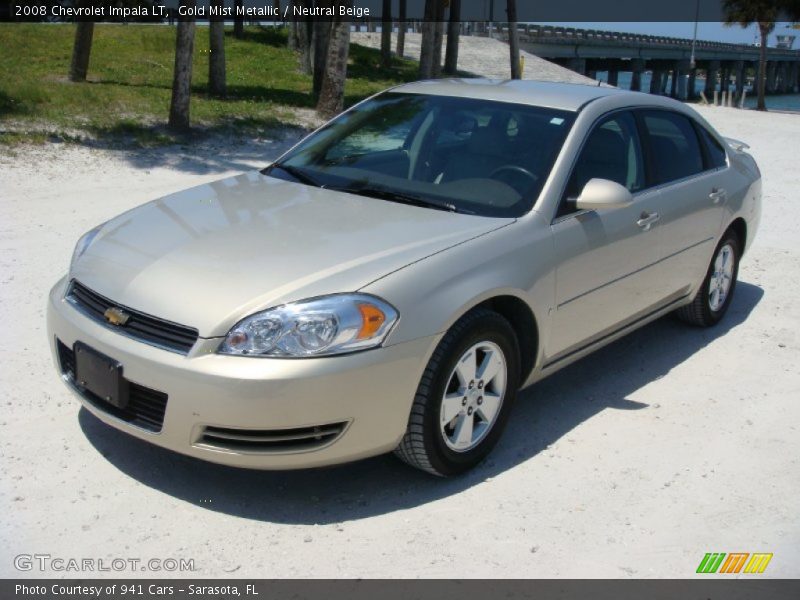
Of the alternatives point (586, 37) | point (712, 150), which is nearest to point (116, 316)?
point (712, 150)

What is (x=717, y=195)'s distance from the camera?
5.80 metres

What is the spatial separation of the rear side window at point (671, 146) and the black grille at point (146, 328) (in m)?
2.96

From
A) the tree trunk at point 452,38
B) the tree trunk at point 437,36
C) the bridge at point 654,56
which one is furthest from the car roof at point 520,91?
the bridge at point 654,56

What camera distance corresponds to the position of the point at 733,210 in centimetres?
604

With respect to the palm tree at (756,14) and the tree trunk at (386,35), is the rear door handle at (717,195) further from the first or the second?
the palm tree at (756,14)

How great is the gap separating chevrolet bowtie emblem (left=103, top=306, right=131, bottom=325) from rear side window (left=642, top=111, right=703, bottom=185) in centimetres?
307

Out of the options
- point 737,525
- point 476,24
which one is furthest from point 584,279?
point 476,24

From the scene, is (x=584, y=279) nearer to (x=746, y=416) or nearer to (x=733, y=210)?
(x=746, y=416)

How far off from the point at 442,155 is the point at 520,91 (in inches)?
28.3

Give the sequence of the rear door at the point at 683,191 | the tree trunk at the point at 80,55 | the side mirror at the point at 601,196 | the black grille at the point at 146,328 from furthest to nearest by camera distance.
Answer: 1. the tree trunk at the point at 80,55
2. the rear door at the point at 683,191
3. the side mirror at the point at 601,196
4. the black grille at the point at 146,328

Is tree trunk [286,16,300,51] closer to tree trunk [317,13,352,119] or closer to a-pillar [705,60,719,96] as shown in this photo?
tree trunk [317,13,352,119]

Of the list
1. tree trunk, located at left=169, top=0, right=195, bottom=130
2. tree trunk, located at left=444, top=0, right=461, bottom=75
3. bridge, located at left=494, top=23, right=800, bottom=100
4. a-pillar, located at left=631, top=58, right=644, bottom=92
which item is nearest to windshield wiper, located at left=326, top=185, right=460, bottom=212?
tree trunk, located at left=169, top=0, right=195, bottom=130

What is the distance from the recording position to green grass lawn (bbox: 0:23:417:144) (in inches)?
536

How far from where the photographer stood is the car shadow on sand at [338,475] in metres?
3.80
